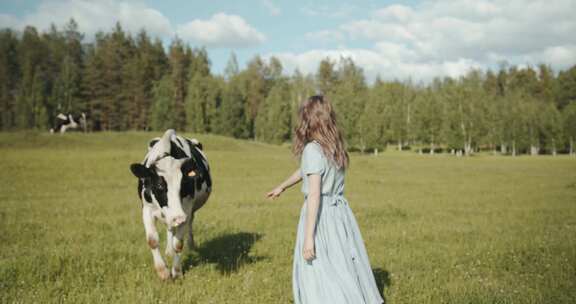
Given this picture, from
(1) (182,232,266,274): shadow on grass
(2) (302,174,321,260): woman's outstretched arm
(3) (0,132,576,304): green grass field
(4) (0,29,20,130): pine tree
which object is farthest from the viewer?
(4) (0,29,20,130): pine tree

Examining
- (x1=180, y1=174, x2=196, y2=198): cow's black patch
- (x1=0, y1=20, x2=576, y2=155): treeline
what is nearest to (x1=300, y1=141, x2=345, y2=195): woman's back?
(x1=180, y1=174, x2=196, y2=198): cow's black patch

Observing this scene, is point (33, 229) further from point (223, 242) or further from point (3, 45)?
point (3, 45)

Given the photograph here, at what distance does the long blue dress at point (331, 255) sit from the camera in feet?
15.9

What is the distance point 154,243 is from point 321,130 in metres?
3.81

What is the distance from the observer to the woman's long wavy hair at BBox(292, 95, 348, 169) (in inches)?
196

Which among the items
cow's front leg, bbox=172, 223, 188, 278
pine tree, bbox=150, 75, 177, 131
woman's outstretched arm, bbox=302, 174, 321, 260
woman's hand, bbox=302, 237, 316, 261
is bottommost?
cow's front leg, bbox=172, 223, 188, 278

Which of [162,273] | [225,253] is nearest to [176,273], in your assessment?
[162,273]

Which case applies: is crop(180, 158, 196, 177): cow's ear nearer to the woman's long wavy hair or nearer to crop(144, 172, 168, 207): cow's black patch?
crop(144, 172, 168, 207): cow's black patch

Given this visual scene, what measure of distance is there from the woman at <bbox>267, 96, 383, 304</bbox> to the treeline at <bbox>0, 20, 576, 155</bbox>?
67583 millimetres

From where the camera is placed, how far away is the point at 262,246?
9742mm

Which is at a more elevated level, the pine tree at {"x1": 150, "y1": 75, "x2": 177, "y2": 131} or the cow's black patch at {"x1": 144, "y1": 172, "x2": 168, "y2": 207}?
the pine tree at {"x1": 150, "y1": 75, "x2": 177, "y2": 131}

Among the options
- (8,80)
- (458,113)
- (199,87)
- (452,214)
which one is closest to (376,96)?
(458,113)

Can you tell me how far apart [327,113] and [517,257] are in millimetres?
6066

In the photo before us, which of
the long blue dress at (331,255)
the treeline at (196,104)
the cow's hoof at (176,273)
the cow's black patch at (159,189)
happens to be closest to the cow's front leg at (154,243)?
the cow's hoof at (176,273)
